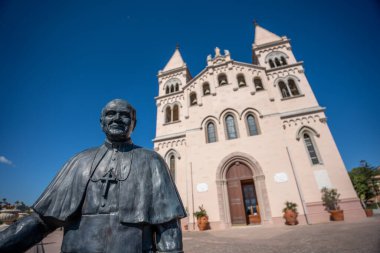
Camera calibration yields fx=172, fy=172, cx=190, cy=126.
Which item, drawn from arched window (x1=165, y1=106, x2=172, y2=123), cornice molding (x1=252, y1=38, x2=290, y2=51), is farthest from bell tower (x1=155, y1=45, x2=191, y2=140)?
→ cornice molding (x1=252, y1=38, x2=290, y2=51)

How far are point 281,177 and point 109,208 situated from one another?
11.6 m

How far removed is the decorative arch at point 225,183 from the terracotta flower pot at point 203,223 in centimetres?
101

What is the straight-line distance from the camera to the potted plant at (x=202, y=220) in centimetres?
1061

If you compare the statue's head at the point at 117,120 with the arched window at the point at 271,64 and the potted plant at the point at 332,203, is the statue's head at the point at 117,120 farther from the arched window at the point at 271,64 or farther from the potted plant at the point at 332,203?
the arched window at the point at 271,64

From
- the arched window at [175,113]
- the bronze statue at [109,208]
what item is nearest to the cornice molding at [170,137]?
the arched window at [175,113]

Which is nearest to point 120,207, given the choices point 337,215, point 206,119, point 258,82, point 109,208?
point 109,208

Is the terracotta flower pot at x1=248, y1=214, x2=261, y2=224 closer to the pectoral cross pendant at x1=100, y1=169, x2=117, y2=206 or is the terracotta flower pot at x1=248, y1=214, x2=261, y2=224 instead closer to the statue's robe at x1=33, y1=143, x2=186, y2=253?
the statue's robe at x1=33, y1=143, x2=186, y2=253

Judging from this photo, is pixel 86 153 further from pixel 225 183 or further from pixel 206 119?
pixel 206 119

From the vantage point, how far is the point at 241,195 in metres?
11.3

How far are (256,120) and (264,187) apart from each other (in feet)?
15.7

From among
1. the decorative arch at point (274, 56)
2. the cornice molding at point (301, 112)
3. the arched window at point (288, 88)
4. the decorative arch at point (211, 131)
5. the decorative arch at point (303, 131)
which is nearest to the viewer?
the decorative arch at point (303, 131)

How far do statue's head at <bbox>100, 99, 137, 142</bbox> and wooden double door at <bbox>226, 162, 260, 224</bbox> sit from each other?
11.4 meters

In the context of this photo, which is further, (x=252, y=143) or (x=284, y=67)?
(x=284, y=67)

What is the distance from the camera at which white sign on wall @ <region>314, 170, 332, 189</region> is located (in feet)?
33.5
